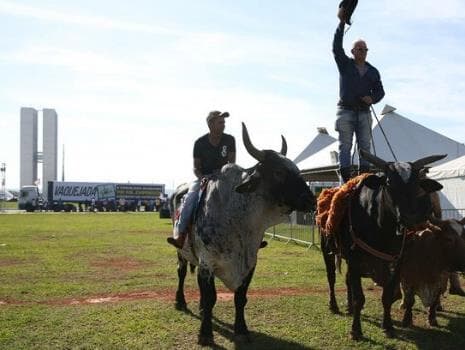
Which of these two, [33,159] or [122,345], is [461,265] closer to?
[122,345]

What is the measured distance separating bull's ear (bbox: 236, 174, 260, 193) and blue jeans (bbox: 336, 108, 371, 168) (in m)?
2.37

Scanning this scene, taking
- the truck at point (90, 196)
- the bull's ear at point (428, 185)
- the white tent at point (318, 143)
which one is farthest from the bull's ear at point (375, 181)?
the truck at point (90, 196)

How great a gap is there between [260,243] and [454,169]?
421 inches

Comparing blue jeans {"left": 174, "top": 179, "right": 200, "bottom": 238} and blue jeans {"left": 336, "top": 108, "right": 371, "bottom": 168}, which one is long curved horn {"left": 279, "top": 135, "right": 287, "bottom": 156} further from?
blue jeans {"left": 336, "top": 108, "right": 371, "bottom": 168}

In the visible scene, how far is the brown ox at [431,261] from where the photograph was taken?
6926 millimetres

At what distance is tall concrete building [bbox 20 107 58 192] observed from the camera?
9556 cm

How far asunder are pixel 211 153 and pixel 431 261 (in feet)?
10.3

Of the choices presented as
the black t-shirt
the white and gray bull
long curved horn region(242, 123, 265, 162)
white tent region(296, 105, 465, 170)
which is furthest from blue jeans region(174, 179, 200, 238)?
white tent region(296, 105, 465, 170)

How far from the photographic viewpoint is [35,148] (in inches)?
3844

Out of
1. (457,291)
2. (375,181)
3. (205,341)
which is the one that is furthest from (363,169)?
(205,341)

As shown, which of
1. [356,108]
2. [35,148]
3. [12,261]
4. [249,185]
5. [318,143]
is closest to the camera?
[249,185]

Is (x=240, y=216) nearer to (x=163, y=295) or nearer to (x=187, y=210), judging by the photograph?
(x=187, y=210)

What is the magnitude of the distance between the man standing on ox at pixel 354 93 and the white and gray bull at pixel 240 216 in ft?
6.76

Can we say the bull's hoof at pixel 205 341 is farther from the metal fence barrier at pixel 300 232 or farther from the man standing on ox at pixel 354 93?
the metal fence barrier at pixel 300 232
